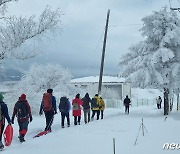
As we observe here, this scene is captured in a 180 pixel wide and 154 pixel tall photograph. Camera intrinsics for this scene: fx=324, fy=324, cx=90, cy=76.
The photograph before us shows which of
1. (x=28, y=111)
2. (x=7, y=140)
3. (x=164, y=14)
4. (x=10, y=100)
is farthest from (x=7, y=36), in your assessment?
(x=10, y=100)

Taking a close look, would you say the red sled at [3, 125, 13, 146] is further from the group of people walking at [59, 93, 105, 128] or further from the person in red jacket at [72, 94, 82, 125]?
the person in red jacket at [72, 94, 82, 125]

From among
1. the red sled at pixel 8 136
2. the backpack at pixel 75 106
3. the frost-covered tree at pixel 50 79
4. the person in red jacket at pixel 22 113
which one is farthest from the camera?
the frost-covered tree at pixel 50 79

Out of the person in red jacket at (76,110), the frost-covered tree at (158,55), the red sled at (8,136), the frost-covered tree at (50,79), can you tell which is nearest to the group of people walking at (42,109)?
the person in red jacket at (76,110)

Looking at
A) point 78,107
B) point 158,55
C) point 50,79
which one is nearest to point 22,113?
point 78,107

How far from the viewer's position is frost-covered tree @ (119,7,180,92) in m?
23.3

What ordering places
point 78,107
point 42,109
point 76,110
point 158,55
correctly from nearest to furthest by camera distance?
point 42,109
point 76,110
point 78,107
point 158,55

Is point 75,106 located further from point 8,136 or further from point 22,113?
point 8,136

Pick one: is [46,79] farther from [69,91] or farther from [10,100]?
[10,100]

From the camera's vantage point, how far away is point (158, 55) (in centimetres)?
2331

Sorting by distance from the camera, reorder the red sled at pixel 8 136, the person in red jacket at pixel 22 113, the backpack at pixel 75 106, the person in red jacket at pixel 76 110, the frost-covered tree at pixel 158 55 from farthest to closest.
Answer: the frost-covered tree at pixel 158 55
the backpack at pixel 75 106
the person in red jacket at pixel 76 110
the person in red jacket at pixel 22 113
the red sled at pixel 8 136

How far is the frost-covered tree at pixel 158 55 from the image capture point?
23.3 m

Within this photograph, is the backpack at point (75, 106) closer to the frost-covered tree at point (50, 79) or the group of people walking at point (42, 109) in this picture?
the group of people walking at point (42, 109)

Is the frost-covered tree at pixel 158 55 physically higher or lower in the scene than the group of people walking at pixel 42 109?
higher

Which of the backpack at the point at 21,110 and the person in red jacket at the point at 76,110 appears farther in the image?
the person in red jacket at the point at 76,110
